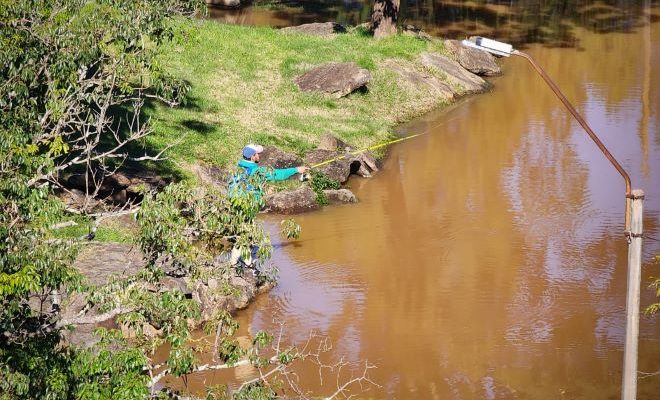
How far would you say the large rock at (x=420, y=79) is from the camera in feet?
Result: 103

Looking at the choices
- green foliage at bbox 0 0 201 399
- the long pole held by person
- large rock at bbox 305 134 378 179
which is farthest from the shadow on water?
the long pole held by person

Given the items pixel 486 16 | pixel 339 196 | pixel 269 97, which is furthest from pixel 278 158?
pixel 486 16

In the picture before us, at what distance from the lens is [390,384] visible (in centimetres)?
1569

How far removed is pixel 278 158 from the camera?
80.6ft

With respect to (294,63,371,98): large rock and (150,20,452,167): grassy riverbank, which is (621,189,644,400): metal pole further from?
(294,63,371,98): large rock

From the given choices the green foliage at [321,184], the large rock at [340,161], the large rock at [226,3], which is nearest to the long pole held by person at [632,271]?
the green foliage at [321,184]

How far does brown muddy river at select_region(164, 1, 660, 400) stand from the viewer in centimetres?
1625

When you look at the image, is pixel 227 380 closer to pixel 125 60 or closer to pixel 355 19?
pixel 125 60

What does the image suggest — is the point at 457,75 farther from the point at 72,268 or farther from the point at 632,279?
the point at 72,268

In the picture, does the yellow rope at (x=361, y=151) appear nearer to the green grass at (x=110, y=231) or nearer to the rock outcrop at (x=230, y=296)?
the green grass at (x=110, y=231)

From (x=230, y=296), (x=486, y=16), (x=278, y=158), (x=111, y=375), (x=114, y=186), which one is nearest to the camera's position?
(x=111, y=375)

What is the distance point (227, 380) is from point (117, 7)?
5383mm

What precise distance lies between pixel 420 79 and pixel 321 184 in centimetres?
914

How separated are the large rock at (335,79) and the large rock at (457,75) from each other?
10.4ft
